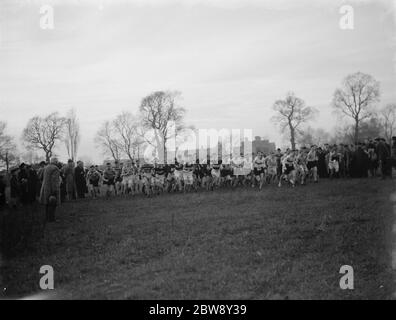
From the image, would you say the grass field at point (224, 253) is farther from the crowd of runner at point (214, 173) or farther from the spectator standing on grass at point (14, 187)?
the spectator standing on grass at point (14, 187)

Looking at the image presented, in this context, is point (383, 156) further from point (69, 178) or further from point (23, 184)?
point (23, 184)

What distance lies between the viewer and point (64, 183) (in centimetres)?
2258

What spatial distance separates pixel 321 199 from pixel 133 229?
274 inches

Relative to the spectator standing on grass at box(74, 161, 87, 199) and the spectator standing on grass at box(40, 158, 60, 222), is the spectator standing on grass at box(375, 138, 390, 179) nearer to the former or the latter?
the spectator standing on grass at box(40, 158, 60, 222)

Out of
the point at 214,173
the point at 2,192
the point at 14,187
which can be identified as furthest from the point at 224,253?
the point at 14,187

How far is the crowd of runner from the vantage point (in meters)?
20.4

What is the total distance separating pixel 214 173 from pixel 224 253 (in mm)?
13952

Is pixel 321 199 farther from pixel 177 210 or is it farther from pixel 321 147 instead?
pixel 321 147

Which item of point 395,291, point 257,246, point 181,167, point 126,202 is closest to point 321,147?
point 181,167

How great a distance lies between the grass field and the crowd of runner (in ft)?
19.2

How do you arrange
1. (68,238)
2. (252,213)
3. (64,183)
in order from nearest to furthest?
(68,238) → (252,213) → (64,183)

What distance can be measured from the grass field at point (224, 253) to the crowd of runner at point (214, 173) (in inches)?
231

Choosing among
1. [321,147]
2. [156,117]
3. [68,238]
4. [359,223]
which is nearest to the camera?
[359,223]

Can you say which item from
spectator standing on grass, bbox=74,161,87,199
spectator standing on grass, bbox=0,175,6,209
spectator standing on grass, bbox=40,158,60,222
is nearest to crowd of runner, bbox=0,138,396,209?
spectator standing on grass, bbox=74,161,87,199
